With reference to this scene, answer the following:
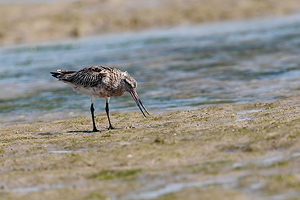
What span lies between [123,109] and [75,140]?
15.1ft

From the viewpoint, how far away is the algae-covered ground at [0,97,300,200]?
25.3 feet

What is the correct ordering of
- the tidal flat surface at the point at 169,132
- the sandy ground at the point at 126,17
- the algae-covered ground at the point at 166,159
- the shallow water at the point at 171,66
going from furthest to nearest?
the sandy ground at the point at 126,17
the shallow water at the point at 171,66
the tidal flat surface at the point at 169,132
the algae-covered ground at the point at 166,159

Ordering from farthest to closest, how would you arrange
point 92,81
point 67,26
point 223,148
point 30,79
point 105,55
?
1. point 67,26
2. point 105,55
3. point 30,79
4. point 92,81
5. point 223,148

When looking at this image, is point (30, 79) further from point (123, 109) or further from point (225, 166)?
point (225, 166)

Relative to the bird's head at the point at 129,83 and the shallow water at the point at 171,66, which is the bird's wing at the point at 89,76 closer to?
the bird's head at the point at 129,83

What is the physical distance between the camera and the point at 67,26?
43812 millimetres

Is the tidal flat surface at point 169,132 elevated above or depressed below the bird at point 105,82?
below

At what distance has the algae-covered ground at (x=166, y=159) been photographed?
771cm

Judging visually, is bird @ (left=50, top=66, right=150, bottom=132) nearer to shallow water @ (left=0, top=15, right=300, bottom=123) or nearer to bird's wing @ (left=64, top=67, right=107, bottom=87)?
bird's wing @ (left=64, top=67, right=107, bottom=87)

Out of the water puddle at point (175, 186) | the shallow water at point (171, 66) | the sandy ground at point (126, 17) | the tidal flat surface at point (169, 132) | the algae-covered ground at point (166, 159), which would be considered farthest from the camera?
the sandy ground at point (126, 17)

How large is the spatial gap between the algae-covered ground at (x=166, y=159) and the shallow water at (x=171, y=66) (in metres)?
3.53

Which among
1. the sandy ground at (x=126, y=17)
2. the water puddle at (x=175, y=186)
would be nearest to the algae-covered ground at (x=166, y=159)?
the water puddle at (x=175, y=186)

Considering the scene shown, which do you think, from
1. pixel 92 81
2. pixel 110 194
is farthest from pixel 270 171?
pixel 92 81

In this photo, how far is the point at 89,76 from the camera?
13523 millimetres
